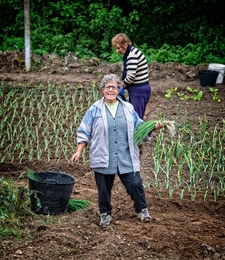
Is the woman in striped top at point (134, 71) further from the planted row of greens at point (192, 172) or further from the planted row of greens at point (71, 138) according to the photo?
the planted row of greens at point (192, 172)

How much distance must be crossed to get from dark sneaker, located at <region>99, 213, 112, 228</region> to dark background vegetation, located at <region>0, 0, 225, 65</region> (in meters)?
10.00

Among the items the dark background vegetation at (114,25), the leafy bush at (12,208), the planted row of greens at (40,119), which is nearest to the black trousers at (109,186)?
the leafy bush at (12,208)

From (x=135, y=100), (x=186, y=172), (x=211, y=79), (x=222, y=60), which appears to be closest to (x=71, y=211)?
(x=186, y=172)

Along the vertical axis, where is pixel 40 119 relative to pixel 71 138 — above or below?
above

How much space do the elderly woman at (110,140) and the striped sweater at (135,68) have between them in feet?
8.51

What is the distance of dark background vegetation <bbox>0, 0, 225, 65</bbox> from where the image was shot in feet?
52.2

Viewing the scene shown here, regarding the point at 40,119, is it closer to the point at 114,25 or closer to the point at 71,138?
the point at 71,138

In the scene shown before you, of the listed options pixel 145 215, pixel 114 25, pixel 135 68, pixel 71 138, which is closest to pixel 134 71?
pixel 135 68

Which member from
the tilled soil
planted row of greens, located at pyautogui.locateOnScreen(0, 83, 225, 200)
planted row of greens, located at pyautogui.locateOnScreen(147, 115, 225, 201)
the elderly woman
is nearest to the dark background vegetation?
planted row of greens, located at pyautogui.locateOnScreen(0, 83, 225, 200)

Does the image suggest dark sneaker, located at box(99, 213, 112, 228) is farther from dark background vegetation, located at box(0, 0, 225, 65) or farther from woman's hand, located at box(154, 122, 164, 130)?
dark background vegetation, located at box(0, 0, 225, 65)

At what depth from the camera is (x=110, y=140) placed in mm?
5781

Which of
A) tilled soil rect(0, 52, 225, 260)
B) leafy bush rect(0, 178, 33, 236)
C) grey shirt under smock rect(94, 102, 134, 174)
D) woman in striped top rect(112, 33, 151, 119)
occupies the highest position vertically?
woman in striped top rect(112, 33, 151, 119)

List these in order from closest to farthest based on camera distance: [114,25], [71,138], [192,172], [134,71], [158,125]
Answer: [158,125] < [192,172] < [134,71] < [71,138] < [114,25]

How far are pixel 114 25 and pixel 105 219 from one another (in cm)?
1142
